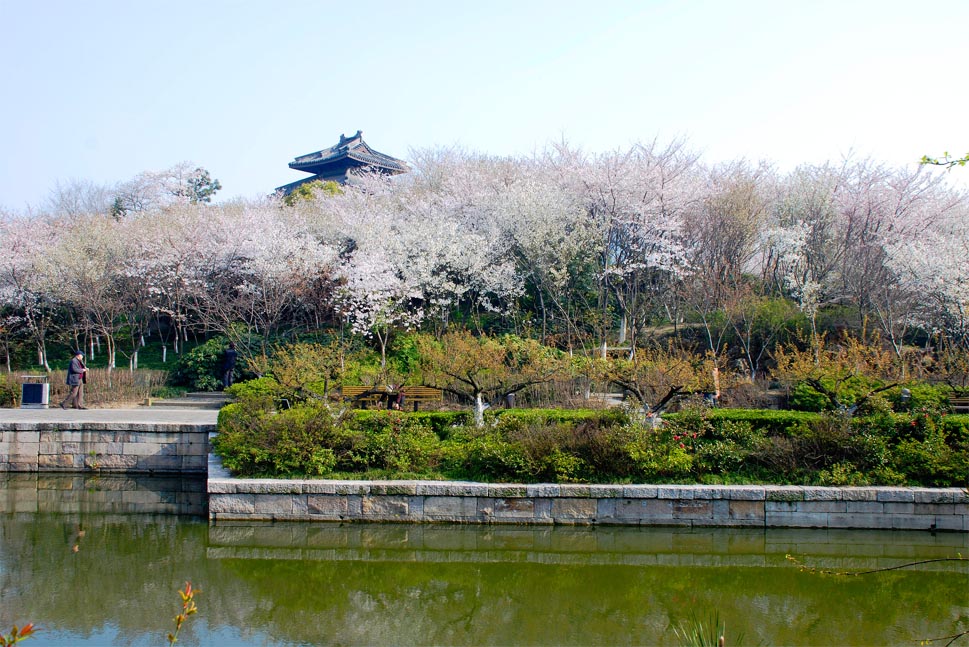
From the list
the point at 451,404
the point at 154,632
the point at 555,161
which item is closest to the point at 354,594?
the point at 154,632

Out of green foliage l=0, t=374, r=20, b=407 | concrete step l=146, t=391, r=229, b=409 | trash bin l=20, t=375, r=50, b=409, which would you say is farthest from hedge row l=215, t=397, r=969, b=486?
green foliage l=0, t=374, r=20, b=407

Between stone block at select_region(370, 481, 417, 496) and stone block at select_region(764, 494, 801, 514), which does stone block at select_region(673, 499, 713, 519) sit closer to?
stone block at select_region(764, 494, 801, 514)

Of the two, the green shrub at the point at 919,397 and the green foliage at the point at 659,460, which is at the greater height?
the green shrub at the point at 919,397

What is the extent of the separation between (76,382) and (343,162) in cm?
2415

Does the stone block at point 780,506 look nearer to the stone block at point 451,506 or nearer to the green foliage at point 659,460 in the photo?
the green foliage at point 659,460

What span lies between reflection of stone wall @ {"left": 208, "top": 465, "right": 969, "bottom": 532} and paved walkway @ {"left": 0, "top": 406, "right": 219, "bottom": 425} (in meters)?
4.43

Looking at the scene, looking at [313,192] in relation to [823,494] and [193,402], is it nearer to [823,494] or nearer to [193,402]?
[193,402]

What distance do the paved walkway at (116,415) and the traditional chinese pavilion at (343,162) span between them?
74.4 ft

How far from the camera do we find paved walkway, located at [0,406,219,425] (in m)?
15.1

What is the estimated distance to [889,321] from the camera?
2002cm

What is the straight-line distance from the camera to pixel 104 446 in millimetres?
14242

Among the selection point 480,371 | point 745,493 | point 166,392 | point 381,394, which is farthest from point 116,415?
point 745,493

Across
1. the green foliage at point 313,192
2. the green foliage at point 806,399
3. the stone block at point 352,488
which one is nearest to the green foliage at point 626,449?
the stone block at point 352,488

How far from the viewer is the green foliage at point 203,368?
20516 mm
